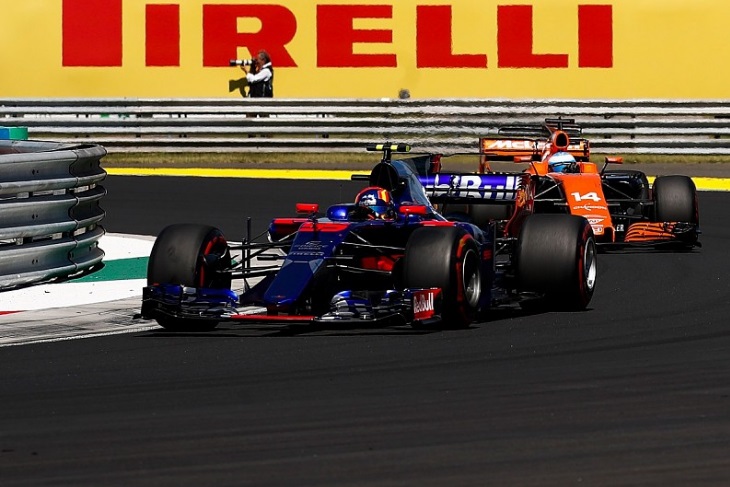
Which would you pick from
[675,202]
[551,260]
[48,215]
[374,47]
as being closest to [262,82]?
[374,47]

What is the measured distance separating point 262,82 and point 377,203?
54.6 feet

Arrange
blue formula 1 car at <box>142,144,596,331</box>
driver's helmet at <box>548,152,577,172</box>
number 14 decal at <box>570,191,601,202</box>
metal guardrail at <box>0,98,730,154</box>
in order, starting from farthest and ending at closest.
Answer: metal guardrail at <box>0,98,730,154</box> → driver's helmet at <box>548,152,577,172</box> → number 14 decal at <box>570,191,601,202</box> → blue formula 1 car at <box>142,144,596,331</box>

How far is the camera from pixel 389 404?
7.71 m

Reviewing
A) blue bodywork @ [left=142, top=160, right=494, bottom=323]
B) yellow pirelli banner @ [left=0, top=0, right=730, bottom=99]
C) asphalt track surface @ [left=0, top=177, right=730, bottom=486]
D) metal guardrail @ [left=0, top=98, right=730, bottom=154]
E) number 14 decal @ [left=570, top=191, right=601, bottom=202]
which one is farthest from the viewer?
yellow pirelli banner @ [left=0, top=0, right=730, bottom=99]

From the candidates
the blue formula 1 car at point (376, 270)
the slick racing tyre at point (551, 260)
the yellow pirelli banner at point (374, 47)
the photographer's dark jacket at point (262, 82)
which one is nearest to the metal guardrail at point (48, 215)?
the blue formula 1 car at point (376, 270)

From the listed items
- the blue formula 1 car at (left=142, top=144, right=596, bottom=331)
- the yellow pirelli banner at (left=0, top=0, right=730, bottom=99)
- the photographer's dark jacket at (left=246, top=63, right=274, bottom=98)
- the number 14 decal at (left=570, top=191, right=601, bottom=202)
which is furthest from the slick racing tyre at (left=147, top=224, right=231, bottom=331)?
the yellow pirelli banner at (left=0, top=0, right=730, bottom=99)

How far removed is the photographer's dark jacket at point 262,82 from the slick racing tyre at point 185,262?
16.8 metres

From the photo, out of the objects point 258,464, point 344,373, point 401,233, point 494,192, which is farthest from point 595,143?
point 258,464

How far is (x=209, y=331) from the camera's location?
34.0 feet

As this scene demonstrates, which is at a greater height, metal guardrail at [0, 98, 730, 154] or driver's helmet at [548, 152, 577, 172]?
metal guardrail at [0, 98, 730, 154]

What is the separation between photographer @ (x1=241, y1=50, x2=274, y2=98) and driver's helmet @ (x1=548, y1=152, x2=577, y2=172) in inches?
481

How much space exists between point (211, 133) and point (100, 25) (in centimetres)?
382

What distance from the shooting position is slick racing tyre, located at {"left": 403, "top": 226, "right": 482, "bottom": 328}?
10008 millimetres

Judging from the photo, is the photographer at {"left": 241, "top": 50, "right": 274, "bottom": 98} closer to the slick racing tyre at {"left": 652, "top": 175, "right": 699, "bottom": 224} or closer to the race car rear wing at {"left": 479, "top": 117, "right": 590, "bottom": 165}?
the race car rear wing at {"left": 479, "top": 117, "right": 590, "bottom": 165}
